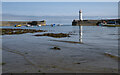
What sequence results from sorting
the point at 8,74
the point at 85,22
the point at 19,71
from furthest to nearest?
the point at 85,22, the point at 19,71, the point at 8,74

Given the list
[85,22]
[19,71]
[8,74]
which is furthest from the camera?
[85,22]

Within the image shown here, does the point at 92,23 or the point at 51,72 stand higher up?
the point at 92,23

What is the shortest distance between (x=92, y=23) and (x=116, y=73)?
587ft

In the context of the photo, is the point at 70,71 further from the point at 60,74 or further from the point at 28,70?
the point at 28,70

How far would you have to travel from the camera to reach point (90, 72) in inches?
301

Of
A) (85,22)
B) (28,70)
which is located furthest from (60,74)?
(85,22)

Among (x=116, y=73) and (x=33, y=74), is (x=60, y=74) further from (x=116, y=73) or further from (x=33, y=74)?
(x=116, y=73)

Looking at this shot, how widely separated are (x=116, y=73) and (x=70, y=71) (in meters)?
2.25

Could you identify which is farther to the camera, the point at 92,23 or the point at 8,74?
the point at 92,23

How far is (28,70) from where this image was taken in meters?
7.93

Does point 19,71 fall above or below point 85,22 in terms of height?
below

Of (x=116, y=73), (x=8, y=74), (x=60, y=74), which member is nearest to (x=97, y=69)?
(x=116, y=73)

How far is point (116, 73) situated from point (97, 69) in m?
1.08

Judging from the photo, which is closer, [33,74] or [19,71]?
[33,74]
